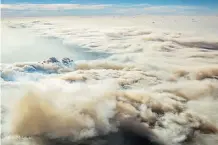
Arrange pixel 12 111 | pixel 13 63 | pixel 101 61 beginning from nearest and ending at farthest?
pixel 12 111 < pixel 13 63 < pixel 101 61

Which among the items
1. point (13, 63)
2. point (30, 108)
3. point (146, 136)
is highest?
point (13, 63)

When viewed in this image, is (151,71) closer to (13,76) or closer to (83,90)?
(83,90)

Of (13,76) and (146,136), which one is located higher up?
(13,76)

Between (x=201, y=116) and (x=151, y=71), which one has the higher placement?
(x=151, y=71)

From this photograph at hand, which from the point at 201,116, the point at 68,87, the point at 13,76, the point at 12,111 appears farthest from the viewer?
the point at 13,76

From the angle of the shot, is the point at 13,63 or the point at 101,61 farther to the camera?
the point at 101,61

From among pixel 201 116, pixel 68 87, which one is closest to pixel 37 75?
pixel 68 87

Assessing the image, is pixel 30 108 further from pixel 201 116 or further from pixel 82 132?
pixel 201 116

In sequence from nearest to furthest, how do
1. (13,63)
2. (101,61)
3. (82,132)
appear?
(82,132), (13,63), (101,61)

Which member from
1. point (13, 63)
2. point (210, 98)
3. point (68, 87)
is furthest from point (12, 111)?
point (210, 98)
